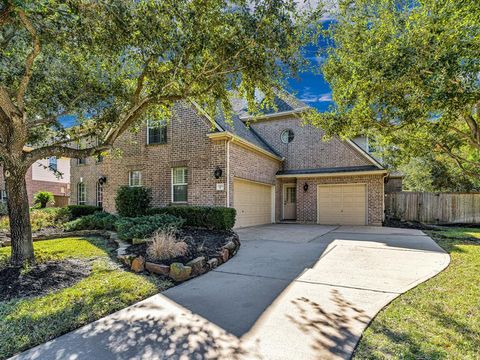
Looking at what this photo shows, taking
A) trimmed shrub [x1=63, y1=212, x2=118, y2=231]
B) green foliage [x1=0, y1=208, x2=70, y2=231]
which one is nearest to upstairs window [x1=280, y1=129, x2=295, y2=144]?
trimmed shrub [x1=63, y1=212, x2=118, y2=231]

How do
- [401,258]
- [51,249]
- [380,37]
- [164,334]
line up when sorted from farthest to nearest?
[51,249] < [401,258] < [380,37] < [164,334]

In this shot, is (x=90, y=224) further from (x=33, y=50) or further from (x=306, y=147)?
(x=306, y=147)

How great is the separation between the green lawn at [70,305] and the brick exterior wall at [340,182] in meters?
11.7

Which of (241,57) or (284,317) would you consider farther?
(241,57)

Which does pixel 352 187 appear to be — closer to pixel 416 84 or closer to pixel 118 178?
pixel 416 84

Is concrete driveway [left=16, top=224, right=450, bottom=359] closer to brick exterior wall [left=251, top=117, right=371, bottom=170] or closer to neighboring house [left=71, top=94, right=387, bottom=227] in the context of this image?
neighboring house [left=71, top=94, right=387, bottom=227]

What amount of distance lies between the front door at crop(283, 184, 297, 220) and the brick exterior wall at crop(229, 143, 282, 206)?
159 cm

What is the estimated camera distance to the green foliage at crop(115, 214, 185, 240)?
789cm

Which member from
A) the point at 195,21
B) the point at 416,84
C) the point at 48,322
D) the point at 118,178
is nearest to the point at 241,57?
the point at 195,21

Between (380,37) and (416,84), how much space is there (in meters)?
1.63

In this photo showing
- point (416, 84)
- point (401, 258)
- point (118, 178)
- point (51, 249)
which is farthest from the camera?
point (118, 178)

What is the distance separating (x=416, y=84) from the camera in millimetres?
5609

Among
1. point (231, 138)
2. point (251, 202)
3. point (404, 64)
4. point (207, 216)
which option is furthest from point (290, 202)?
point (404, 64)

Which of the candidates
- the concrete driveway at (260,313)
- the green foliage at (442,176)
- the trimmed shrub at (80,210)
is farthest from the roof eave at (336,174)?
the trimmed shrub at (80,210)
